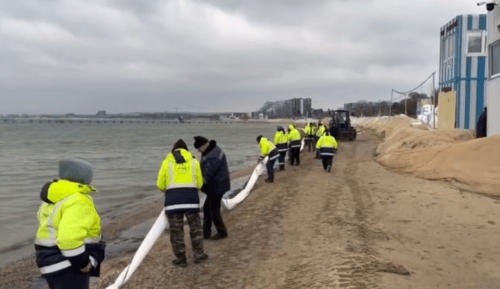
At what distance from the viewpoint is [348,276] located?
15.1 ft

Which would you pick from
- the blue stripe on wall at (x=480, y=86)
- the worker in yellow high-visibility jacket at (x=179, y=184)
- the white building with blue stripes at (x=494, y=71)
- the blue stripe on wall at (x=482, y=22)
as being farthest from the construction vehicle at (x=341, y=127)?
the worker in yellow high-visibility jacket at (x=179, y=184)

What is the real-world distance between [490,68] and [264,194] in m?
9.29

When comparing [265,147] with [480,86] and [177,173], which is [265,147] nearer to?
[177,173]

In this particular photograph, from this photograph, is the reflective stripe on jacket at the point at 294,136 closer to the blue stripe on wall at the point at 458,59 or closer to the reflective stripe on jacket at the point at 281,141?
the reflective stripe on jacket at the point at 281,141

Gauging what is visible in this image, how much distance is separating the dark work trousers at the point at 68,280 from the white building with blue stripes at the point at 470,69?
70.4ft

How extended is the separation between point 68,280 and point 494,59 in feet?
48.3

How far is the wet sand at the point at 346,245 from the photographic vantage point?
15.8 ft

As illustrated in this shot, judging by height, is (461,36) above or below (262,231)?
above

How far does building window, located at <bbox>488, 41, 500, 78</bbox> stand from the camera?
42.3ft

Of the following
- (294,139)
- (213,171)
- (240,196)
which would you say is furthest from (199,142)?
(294,139)

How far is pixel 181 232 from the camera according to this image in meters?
5.36

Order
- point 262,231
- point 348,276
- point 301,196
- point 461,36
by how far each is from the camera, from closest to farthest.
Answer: point 348,276 → point 262,231 → point 301,196 → point 461,36

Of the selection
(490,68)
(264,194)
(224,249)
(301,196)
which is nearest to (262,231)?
(224,249)

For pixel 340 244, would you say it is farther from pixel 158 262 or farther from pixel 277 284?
pixel 158 262
